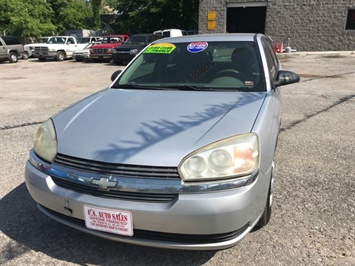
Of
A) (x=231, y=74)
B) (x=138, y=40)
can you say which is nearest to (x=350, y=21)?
(x=138, y=40)

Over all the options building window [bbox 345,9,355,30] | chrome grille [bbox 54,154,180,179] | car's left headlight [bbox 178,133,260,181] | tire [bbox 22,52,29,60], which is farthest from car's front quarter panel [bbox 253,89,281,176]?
tire [bbox 22,52,29,60]

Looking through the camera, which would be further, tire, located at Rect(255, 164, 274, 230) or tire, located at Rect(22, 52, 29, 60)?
tire, located at Rect(22, 52, 29, 60)

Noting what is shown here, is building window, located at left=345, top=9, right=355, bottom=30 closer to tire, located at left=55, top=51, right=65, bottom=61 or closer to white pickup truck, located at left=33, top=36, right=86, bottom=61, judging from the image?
white pickup truck, located at left=33, top=36, right=86, bottom=61

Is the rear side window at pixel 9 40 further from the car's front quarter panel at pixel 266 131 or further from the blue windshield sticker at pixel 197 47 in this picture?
the car's front quarter panel at pixel 266 131

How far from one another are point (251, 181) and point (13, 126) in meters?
5.39

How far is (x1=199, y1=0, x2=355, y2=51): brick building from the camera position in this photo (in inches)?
909

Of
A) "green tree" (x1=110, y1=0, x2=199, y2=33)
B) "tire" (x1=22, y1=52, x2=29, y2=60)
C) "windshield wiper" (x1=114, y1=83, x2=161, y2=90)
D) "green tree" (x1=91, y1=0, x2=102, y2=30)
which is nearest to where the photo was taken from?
"windshield wiper" (x1=114, y1=83, x2=161, y2=90)

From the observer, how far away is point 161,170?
2.11 metres

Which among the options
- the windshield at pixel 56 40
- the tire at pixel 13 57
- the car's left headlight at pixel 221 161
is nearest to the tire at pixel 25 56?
the tire at pixel 13 57

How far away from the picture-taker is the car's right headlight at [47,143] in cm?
245

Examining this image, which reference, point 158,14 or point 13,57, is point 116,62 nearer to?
point 13,57

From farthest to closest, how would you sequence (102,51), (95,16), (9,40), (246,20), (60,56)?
(95,16)
(246,20)
(60,56)
(9,40)
(102,51)

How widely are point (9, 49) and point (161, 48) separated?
2126 centimetres

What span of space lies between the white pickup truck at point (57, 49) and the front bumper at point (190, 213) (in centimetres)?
2228
